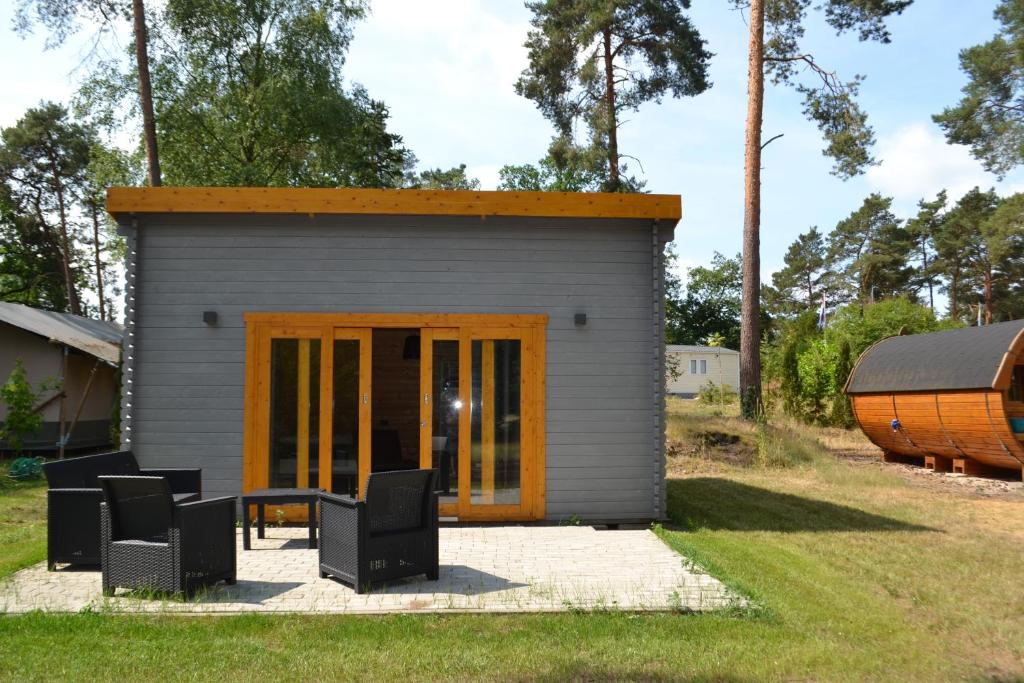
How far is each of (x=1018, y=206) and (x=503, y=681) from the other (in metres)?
30.8

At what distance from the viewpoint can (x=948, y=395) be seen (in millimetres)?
11586

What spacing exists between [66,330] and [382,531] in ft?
40.1

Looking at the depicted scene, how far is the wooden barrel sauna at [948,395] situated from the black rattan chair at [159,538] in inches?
388

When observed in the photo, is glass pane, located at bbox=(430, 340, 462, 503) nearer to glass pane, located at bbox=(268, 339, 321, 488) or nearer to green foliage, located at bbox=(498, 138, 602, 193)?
glass pane, located at bbox=(268, 339, 321, 488)

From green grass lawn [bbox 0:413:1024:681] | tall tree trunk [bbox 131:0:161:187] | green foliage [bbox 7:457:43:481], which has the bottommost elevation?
green grass lawn [bbox 0:413:1024:681]

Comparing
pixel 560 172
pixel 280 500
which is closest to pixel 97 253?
pixel 560 172

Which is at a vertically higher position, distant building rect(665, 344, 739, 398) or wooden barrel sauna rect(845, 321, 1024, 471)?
distant building rect(665, 344, 739, 398)

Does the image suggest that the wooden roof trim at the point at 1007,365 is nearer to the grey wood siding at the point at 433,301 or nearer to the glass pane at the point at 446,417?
the grey wood siding at the point at 433,301

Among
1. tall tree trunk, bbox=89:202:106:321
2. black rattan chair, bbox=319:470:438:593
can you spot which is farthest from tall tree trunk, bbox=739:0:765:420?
tall tree trunk, bbox=89:202:106:321

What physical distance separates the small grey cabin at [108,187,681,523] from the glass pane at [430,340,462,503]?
1 centimetres

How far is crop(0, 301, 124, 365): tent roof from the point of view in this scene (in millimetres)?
14047

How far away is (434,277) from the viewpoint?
301 inches

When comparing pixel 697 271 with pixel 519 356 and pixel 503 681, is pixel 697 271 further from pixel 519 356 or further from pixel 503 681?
pixel 503 681

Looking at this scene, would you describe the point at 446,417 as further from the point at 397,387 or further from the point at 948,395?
the point at 948,395
